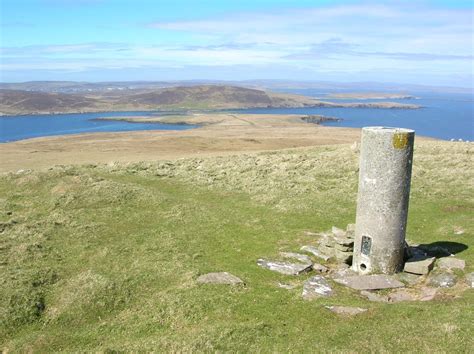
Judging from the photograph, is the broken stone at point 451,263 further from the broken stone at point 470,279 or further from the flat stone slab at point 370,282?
the flat stone slab at point 370,282

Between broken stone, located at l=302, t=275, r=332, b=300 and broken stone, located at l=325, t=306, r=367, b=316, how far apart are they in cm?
112

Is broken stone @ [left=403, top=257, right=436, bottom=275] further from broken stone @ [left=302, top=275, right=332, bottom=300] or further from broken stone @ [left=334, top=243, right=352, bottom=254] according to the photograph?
broken stone @ [left=302, top=275, right=332, bottom=300]

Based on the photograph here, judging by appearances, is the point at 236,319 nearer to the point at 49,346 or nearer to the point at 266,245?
the point at 49,346

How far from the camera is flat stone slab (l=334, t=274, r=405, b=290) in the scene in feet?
52.1

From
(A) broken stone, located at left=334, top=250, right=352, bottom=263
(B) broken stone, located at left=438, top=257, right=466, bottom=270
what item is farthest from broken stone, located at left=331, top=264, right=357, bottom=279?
(B) broken stone, located at left=438, top=257, right=466, bottom=270

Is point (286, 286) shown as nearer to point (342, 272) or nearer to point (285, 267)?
point (285, 267)

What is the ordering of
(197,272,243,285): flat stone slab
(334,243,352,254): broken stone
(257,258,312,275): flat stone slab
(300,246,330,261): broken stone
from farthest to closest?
(300,246,330,261): broken stone, (334,243,352,254): broken stone, (257,258,312,275): flat stone slab, (197,272,243,285): flat stone slab

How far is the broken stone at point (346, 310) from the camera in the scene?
44.9 feet

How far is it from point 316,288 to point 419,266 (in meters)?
4.36

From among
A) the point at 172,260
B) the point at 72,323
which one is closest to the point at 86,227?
the point at 172,260

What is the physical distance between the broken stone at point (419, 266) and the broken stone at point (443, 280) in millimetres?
439

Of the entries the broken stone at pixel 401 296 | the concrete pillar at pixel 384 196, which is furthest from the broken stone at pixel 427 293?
the concrete pillar at pixel 384 196

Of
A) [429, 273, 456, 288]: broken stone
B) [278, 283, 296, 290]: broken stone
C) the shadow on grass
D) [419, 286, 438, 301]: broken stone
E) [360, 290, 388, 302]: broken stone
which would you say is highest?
the shadow on grass

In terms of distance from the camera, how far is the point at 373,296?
15.2m
